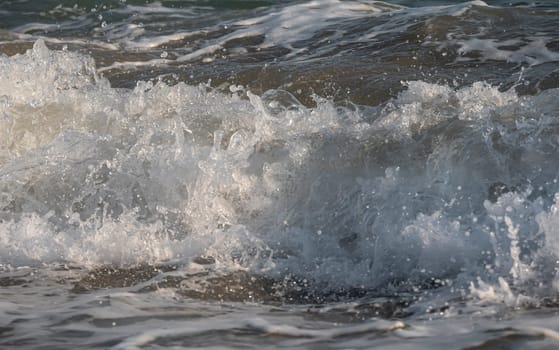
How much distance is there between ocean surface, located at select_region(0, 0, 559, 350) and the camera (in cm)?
362

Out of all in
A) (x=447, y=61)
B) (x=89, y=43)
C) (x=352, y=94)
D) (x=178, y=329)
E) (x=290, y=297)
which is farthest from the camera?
(x=89, y=43)

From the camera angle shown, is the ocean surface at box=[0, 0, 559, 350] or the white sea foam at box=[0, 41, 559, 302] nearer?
the ocean surface at box=[0, 0, 559, 350]

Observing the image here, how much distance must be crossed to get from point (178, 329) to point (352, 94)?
11.3ft

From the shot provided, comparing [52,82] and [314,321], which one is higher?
[52,82]

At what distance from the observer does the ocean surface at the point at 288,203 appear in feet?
11.9

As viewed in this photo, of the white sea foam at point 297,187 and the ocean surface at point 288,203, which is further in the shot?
the white sea foam at point 297,187

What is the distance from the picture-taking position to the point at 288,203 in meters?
5.02

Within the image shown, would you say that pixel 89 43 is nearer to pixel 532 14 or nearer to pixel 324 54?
pixel 324 54

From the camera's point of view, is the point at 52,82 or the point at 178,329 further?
the point at 52,82

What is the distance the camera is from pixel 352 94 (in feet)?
21.9

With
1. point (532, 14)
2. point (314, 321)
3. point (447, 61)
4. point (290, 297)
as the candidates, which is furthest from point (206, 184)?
point (532, 14)

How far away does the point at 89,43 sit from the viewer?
955 cm

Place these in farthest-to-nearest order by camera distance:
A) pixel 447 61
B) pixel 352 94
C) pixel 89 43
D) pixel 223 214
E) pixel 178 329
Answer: pixel 89 43 → pixel 447 61 → pixel 352 94 → pixel 223 214 → pixel 178 329

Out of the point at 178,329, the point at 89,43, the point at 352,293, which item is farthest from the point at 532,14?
the point at 178,329
